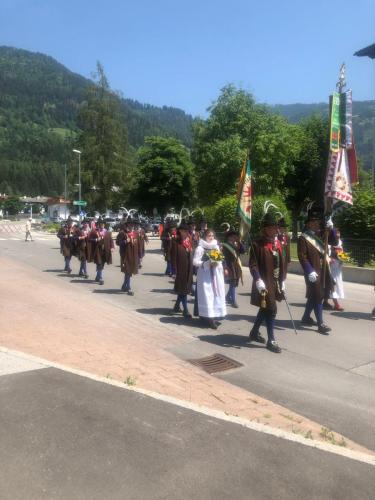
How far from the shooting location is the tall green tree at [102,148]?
184 ft

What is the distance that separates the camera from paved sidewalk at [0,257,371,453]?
525 cm

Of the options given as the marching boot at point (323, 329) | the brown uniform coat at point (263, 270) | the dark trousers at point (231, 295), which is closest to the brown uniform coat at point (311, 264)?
→ the marching boot at point (323, 329)

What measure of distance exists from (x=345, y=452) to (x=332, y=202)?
610 centimetres

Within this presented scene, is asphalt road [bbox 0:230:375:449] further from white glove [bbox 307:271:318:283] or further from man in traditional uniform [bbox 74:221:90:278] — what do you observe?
man in traditional uniform [bbox 74:221:90:278]

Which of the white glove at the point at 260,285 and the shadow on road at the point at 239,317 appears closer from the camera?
the white glove at the point at 260,285

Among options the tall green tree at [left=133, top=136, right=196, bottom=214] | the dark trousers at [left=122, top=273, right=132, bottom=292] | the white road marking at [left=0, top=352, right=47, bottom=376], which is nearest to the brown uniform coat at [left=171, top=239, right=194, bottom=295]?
the dark trousers at [left=122, top=273, right=132, bottom=292]

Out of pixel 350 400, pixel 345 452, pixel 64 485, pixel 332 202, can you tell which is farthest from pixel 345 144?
pixel 64 485

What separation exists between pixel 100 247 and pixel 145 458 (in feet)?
33.2

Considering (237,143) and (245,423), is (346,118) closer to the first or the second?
(245,423)

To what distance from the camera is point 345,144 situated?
374 inches

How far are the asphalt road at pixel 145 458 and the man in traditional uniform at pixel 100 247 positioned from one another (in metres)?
8.91

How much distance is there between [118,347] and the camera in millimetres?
7258

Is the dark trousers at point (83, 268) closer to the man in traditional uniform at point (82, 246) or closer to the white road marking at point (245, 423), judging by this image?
the man in traditional uniform at point (82, 246)

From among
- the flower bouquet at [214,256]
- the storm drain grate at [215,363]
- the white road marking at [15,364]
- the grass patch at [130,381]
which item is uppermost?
the flower bouquet at [214,256]
